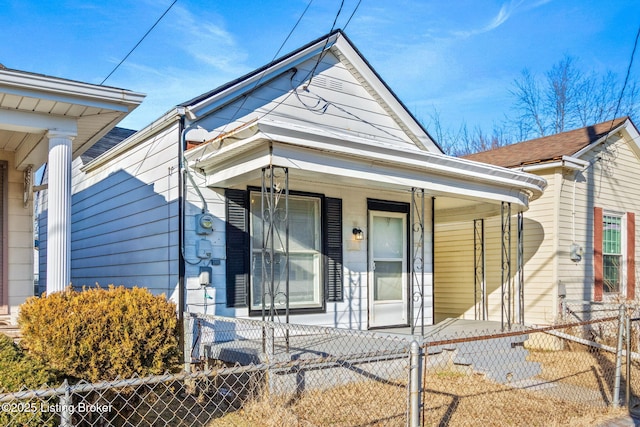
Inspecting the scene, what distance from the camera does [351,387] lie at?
5.61m

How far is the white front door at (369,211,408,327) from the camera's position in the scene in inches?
336

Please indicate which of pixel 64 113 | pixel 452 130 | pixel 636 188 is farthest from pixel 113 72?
pixel 452 130

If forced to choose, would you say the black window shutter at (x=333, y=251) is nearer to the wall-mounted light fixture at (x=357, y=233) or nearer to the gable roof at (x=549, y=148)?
the wall-mounted light fixture at (x=357, y=233)

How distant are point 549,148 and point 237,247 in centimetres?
795

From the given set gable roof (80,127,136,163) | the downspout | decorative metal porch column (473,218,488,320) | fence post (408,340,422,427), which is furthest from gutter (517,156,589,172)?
gable roof (80,127,136,163)

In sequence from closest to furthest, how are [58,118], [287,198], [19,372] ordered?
[19,372]
[58,118]
[287,198]

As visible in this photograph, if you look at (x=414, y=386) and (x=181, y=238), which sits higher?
(x=181, y=238)

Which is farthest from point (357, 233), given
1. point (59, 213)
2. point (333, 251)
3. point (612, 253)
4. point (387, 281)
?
point (612, 253)

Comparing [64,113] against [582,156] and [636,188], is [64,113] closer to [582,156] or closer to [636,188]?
[582,156]

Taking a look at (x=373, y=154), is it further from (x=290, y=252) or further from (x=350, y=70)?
(x=350, y=70)

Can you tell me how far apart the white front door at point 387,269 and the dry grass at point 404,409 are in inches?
101

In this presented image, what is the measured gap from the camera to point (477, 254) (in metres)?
11.7

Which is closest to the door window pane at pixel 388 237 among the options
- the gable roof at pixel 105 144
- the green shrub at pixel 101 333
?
the green shrub at pixel 101 333

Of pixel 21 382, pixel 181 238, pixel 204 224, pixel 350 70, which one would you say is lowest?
pixel 21 382
